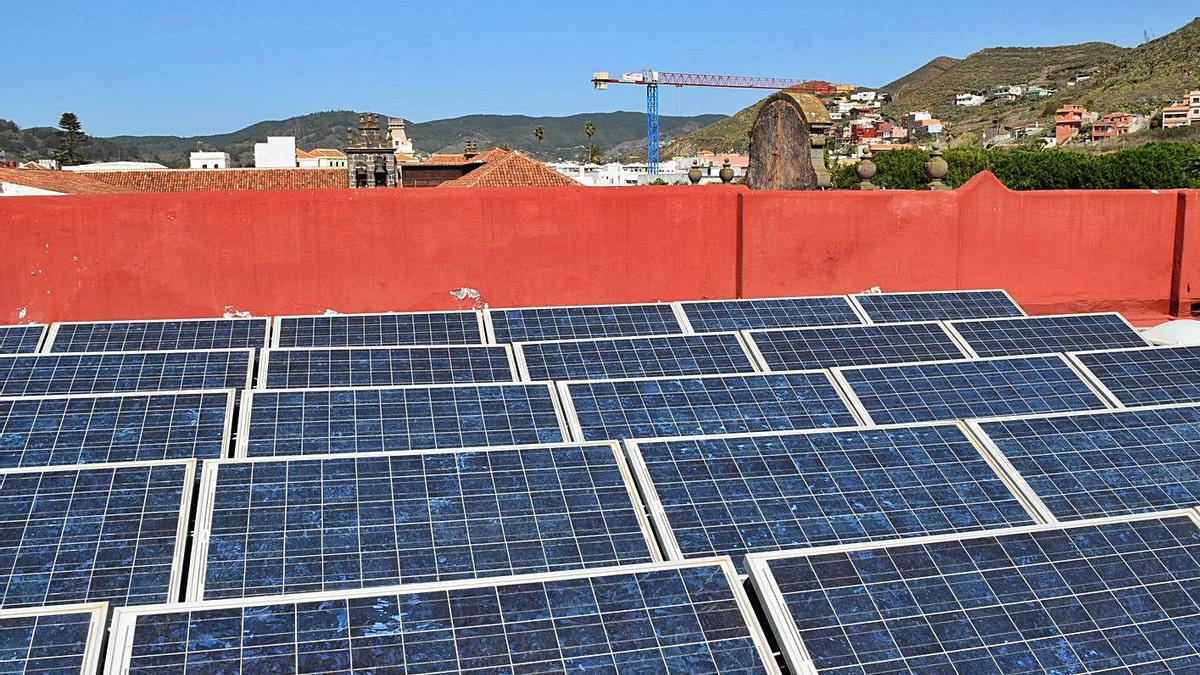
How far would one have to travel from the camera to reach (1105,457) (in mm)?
6609

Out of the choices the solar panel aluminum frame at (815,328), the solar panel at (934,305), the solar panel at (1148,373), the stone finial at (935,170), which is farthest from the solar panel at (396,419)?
the stone finial at (935,170)

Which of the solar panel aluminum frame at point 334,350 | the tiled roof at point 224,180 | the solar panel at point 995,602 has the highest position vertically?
the tiled roof at point 224,180

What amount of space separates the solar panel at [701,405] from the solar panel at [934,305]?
347cm

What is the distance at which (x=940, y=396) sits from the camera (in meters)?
8.16

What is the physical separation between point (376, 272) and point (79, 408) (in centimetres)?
472

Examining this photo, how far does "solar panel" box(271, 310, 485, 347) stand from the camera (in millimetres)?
9688

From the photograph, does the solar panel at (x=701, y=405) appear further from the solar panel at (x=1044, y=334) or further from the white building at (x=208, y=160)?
the white building at (x=208, y=160)

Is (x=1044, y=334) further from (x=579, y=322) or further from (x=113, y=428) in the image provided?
(x=113, y=428)

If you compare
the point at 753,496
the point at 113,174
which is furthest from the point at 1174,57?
the point at 753,496

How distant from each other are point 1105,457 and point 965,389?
1.77m

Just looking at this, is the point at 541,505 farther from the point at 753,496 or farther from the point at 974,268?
the point at 974,268

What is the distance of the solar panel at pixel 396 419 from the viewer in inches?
272

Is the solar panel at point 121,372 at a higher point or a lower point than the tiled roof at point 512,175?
lower

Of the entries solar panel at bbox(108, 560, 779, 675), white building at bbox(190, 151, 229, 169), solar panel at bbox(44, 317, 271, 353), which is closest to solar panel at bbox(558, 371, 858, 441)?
solar panel at bbox(108, 560, 779, 675)
